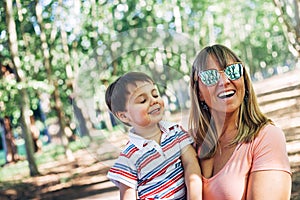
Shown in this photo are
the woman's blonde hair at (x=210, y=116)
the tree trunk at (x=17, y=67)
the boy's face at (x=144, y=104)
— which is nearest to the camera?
the boy's face at (x=144, y=104)

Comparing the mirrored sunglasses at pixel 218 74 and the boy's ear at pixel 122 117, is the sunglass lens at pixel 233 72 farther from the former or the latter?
the boy's ear at pixel 122 117

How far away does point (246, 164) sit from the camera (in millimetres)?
1304

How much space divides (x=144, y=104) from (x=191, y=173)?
0.65ft

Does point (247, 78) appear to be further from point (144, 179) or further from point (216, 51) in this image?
point (144, 179)

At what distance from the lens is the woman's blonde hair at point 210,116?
4.31 ft

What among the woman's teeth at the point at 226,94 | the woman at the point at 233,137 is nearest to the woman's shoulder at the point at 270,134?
the woman at the point at 233,137

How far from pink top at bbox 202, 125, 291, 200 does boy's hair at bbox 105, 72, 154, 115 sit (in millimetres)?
271

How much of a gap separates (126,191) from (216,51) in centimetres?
39

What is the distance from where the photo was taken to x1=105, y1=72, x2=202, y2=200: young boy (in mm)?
1234

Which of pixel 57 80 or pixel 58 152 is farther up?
pixel 57 80

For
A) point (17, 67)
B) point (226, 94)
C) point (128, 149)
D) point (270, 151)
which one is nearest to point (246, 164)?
point (270, 151)

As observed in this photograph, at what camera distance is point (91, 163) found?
9289 millimetres

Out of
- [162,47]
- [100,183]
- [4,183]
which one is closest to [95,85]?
[162,47]

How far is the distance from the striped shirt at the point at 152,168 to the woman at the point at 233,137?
0.08 meters
